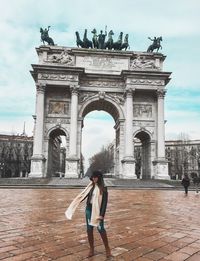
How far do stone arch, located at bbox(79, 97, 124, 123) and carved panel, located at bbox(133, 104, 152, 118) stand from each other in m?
1.70

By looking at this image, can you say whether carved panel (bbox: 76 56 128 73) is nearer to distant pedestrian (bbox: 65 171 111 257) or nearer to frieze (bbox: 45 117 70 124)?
frieze (bbox: 45 117 70 124)

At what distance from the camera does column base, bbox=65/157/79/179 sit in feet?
111

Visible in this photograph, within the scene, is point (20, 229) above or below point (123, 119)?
below

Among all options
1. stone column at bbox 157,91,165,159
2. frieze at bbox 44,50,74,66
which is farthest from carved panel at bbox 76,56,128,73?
stone column at bbox 157,91,165,159

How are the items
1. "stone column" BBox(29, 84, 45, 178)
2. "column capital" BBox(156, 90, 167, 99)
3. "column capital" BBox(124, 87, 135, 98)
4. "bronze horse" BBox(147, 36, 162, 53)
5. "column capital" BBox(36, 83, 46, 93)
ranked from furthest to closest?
1. "bronze horse" BBox(147, 36, 162, 53)
2. "column capital" BBox(156, 90, 167, 99)
3. "column capital" BBox(124, 87, 135, 98)
4. "column capital" BBox(36, 83, 46, 93)
5. "stone column" BBox(29, 84, 45, 178)

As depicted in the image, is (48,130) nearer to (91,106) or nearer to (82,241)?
(91,106)

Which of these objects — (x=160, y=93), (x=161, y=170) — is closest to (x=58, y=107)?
(x=160, y=93)

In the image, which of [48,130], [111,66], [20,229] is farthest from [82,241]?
[111,66]

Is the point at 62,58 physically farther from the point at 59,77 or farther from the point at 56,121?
the point at 56,121

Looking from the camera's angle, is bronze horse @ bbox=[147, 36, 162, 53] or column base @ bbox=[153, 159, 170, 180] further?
bronze horse @ bbox=[147, 36, 162, 53]

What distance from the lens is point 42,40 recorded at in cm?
3875

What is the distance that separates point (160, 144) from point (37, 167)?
1361 cm

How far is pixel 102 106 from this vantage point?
40344 mm

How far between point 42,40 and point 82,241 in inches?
1413
